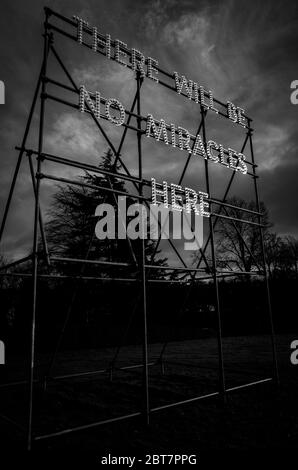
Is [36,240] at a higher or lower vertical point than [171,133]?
lower

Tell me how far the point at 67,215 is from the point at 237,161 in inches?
621

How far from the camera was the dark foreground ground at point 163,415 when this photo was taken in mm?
4766

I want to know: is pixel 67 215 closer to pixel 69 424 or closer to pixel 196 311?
pixel 196 311

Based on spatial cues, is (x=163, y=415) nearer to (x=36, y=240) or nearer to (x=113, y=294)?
(x=36, y=240)

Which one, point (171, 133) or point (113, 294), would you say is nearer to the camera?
point (171, 133)

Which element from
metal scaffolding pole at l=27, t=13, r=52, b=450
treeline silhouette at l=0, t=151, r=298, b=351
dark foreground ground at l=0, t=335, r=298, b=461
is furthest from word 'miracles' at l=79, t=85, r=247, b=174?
dark foreground ground at l=0, t=335, r=298, b=461

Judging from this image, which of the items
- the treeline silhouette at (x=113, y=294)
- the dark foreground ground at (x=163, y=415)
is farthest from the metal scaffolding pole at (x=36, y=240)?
the treeline silhouette at (x=113, y=294)

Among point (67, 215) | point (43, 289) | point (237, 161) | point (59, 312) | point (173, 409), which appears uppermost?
point (67, 215)

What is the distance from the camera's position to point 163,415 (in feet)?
20.6

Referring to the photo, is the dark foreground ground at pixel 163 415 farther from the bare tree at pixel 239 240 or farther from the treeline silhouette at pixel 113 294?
the bare tree at pixel 239 240

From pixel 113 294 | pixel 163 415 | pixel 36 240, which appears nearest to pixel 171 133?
pixel 36 240

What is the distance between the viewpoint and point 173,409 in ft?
21.9

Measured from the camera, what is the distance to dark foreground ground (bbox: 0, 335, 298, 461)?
15.6ft

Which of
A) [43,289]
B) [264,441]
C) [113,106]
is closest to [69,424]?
[264,441]
